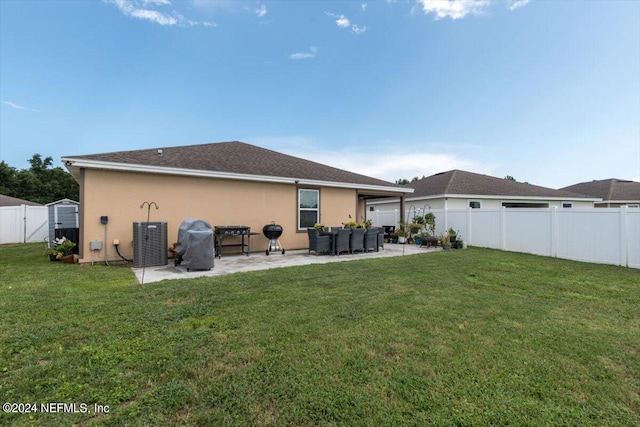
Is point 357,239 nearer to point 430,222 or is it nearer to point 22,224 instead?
point 430,222

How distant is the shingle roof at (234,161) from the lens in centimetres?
828

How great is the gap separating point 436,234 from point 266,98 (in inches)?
426

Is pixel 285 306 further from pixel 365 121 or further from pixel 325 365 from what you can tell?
pixel 365 121

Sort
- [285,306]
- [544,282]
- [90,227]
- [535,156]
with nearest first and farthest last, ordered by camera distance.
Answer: [285,306], [544,282], [90,227], [535,156]

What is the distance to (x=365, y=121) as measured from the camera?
15.4 metres

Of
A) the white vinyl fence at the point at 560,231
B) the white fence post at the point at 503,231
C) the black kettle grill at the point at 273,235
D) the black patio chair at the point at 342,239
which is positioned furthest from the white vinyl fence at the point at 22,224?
the white fence post at the point at 503,231

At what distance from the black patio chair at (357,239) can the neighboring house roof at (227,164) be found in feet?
7.63

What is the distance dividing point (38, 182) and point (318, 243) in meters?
34.1

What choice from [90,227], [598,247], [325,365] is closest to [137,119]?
[90,227]

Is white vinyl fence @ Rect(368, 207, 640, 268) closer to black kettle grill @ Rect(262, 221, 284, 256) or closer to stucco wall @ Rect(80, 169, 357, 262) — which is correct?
stucco wall @ Rect(80, 169, 357, 262)

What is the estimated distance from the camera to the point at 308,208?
11.1 metres

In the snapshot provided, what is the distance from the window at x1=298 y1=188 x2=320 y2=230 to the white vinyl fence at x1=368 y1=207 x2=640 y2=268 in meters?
6.73

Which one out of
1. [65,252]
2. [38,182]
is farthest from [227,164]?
[38,182]

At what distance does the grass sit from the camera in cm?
199
